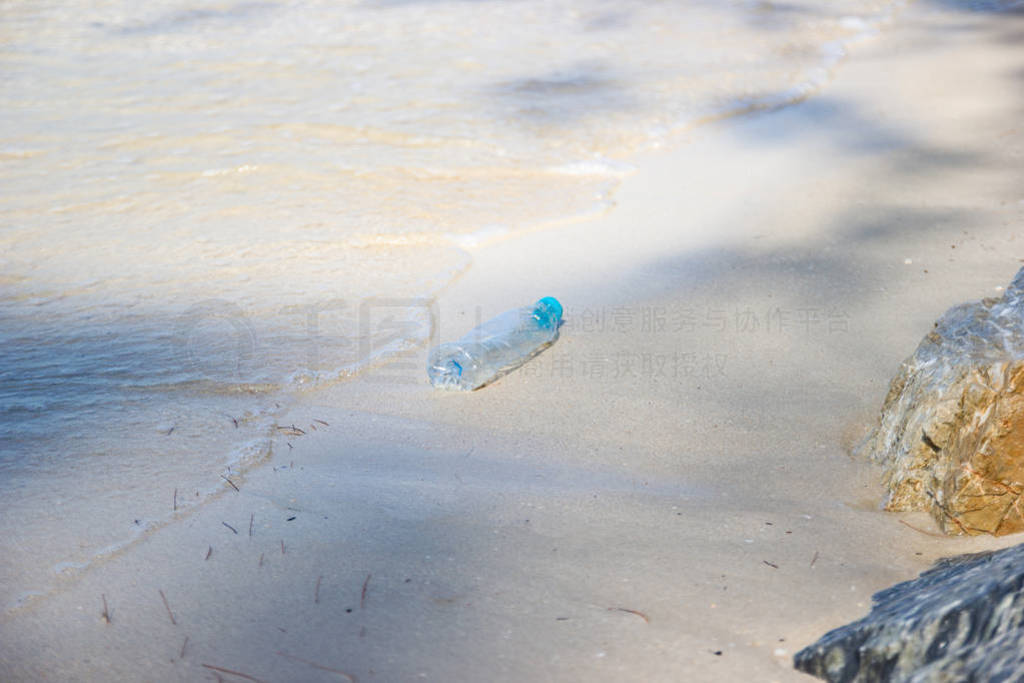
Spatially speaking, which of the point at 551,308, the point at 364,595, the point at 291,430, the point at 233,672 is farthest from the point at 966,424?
the point at 291,430

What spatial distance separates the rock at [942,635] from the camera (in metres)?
1.02

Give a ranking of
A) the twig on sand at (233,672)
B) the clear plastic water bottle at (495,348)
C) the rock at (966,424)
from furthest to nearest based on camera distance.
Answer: the clear plastic water bottle at (495,348) → the rock at (966,424) → the twig on sand at (233,672)

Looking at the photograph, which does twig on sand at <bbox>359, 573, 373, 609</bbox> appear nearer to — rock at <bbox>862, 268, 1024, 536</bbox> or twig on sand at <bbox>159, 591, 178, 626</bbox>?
twig on sand at <bbox>159, 591, 178, 626</bbox>

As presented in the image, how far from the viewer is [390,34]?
7.71 meters

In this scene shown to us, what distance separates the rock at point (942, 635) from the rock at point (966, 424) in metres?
0.32

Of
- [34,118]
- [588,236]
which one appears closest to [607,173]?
[588,236]

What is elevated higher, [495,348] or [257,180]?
[257,180]

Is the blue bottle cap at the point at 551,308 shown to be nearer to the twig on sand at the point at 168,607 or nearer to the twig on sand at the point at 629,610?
the twig on sand at the point at 629,610

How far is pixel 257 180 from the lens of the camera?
14.8ft

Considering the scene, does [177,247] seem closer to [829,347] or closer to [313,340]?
[313,340]

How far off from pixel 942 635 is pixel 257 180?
4.09 m

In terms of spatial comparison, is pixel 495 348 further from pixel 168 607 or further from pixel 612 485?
pixel 168 607

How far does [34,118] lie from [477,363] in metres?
4.47

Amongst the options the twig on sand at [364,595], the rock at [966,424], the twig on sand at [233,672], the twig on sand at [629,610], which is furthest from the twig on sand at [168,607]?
the rock at [966,424]
